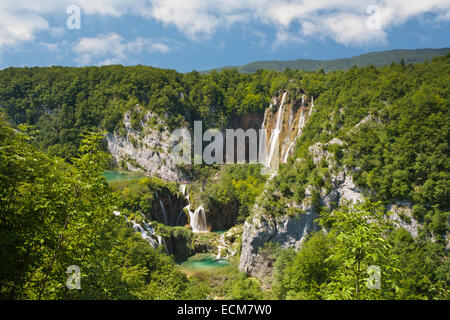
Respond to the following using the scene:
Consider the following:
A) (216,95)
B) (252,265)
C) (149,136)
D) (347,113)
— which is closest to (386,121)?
(347,113)

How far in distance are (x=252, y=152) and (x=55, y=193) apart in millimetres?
53602

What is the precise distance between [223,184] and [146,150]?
22.1 meters

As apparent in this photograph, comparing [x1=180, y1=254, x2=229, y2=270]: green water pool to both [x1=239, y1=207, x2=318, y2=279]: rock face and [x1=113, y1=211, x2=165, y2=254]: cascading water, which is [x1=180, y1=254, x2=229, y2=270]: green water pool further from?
[x1=239, y1=207, x2=318, y2=279]: rock face

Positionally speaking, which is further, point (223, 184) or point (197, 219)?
point (223, 184)

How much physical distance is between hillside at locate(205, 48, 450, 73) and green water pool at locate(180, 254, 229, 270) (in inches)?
2416

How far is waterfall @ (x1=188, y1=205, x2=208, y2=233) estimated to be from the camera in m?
37.0

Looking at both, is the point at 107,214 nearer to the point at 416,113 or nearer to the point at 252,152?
the point at 416,113

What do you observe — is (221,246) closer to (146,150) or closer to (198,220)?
(198,220)

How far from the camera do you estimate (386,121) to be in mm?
26484

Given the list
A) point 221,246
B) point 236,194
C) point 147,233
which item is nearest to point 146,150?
point 236,194

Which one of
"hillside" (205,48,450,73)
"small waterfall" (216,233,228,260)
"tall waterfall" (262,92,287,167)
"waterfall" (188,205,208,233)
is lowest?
"small waterfall" (216,233,228,260)

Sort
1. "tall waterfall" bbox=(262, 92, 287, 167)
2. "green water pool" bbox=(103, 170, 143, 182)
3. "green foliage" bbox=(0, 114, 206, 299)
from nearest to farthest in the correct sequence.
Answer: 1. "green foliage" bbox=(0, 114, 206, 299)
2. "green water pool" bbox=(103, 170, 143, 182)
3. "tall waterfall" bbox=(262, 92, 287, 167)

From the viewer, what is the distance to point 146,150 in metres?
56.1

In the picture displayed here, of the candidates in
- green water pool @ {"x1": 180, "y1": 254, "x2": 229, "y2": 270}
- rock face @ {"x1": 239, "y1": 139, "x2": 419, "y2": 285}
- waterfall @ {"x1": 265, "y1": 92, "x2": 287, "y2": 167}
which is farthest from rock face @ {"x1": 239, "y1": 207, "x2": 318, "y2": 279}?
waterfall @ {"x1": 265, "y1": 92, "x2": 287, "y2": 167}
